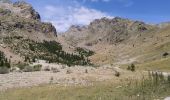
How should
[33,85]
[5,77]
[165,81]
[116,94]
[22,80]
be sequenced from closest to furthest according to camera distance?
[116,94] < [165,81] < [33,85] < [22,80] < [5,77]

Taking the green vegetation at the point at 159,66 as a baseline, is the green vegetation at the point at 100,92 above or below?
below

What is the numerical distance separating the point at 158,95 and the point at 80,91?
383 inches

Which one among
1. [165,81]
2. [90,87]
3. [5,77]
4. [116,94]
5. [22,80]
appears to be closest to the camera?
[116,94]

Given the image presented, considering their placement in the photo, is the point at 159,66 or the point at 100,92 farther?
the point at 159,66

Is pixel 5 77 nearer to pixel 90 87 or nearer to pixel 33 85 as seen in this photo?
pixel 33 85

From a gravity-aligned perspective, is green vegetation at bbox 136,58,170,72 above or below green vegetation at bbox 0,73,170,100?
above

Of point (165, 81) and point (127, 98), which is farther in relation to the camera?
point (165, 81)

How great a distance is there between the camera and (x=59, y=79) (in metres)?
55.8

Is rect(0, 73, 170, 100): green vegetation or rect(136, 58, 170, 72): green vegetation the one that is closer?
rect(0, 73, 170, 100): green vegetation

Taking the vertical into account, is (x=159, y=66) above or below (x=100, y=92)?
above

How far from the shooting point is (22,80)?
5559 centimetres

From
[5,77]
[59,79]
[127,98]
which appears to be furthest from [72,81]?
[127,98]

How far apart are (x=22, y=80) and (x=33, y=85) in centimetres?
432

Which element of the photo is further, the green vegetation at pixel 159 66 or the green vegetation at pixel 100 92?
the green vegetation at pixel 159 66
